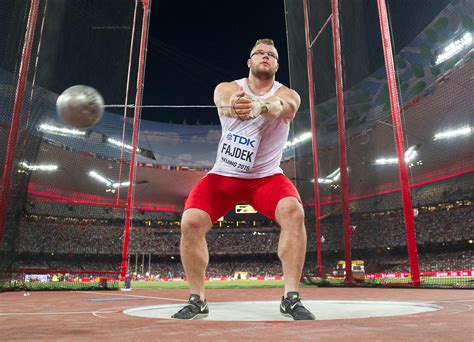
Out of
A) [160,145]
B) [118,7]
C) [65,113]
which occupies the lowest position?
[65,113]

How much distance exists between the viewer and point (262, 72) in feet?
11.0

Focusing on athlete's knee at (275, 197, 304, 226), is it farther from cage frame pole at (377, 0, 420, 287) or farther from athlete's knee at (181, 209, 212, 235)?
cage frame pole at (377, 0, 420, 287)

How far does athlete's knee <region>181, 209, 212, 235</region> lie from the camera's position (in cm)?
311

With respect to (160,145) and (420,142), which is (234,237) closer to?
(160,145)

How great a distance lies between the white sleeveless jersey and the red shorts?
0.20ft

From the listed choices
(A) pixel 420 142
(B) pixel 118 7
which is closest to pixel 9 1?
(B) pixel 118 7

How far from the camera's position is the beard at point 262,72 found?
3.35 meters

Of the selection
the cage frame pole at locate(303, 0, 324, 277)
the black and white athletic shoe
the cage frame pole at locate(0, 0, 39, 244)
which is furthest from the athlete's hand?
the cage frame pole at locate(303, 0, 324, 277)

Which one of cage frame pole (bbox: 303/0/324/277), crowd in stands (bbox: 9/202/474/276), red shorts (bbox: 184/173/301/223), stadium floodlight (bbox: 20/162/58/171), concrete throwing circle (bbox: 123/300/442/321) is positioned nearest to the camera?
concrete throwing circle (bbox: 123/300/442/321)

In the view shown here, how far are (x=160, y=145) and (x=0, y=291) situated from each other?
1409 inches

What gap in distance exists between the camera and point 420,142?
21.4 m

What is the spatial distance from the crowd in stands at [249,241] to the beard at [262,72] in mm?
5999

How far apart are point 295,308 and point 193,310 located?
0.75 m

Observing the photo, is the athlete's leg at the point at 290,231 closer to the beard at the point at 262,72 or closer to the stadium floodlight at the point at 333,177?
the beard at the point at 262,72
